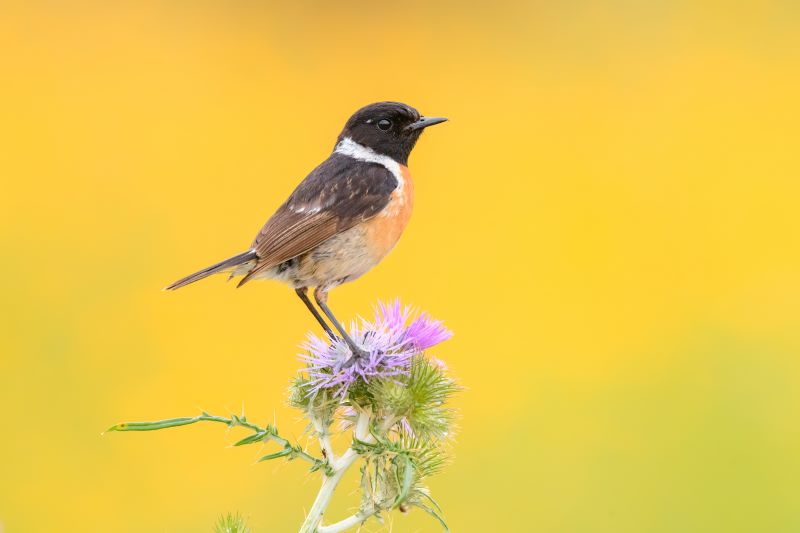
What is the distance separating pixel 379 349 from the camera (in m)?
3.52

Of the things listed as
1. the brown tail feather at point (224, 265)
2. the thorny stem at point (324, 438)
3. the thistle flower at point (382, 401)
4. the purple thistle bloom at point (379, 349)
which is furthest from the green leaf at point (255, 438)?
the brown tail feather at point (224, 265)

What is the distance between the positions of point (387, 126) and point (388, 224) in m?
0.67

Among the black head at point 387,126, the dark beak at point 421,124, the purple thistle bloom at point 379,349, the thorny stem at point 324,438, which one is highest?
the black head at point 387,126

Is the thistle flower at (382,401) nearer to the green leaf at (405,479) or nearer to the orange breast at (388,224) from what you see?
the green leaf at (405,479)

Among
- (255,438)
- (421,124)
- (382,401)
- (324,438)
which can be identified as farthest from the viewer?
(421,124)

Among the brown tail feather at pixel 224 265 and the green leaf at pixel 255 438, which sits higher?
the brown tail feather at pixel 224 265

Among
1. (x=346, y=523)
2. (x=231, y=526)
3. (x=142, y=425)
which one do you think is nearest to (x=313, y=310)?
(x=346, y=523)

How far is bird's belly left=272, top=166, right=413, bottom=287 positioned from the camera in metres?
4.47

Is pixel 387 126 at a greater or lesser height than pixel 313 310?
greater

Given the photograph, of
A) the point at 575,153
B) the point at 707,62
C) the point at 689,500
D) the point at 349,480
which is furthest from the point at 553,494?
the point at 707,62

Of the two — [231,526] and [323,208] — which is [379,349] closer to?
[231,526]

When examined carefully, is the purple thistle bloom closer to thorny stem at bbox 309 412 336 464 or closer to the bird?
thorny stem at bbox 309 412 336 464

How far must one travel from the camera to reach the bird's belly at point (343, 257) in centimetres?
447

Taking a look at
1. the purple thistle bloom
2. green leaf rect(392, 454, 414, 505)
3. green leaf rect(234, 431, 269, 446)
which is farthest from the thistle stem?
the purple thistle bloom
